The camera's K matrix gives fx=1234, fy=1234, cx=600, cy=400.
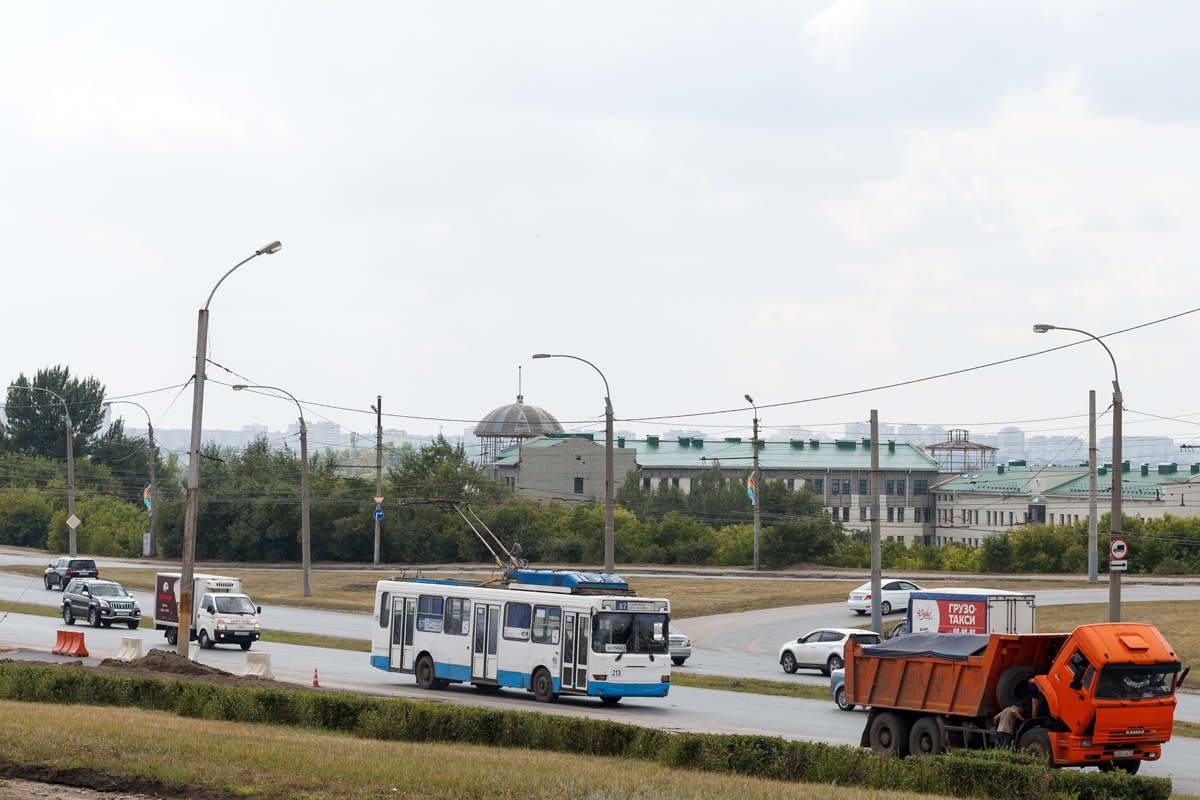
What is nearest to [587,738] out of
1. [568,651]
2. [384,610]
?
[568,651]

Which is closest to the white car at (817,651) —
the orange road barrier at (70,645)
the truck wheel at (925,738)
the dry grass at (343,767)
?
the truck wheel at (925,738)

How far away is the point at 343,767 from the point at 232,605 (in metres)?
27.2

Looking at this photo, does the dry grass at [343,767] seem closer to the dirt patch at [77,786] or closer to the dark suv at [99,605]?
the dirt patch at [77,786]

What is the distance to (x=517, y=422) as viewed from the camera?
150125mm

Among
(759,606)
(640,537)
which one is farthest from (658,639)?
(640,537)

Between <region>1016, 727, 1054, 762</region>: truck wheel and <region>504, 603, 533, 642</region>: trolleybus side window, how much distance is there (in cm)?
1187

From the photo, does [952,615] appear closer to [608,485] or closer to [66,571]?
[608,485]

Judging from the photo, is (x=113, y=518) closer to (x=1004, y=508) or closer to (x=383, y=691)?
(x=383, y=691)

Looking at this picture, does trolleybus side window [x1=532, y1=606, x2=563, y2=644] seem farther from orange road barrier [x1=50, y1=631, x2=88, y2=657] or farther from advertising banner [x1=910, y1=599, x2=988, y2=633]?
orange road barrier [x1=50, y1=631, x2=88, y2=657]

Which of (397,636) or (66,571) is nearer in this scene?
(397,636)

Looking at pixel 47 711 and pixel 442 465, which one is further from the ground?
pixel 442 465

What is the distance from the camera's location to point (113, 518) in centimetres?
9781

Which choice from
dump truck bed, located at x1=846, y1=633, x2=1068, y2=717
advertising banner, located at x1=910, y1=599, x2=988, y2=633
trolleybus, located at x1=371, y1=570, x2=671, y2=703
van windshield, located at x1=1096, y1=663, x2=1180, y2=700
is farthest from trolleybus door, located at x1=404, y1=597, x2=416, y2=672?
van windshield, located at x1=1096, y1=663, x2=1180, y2=700

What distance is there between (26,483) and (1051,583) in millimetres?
88827
